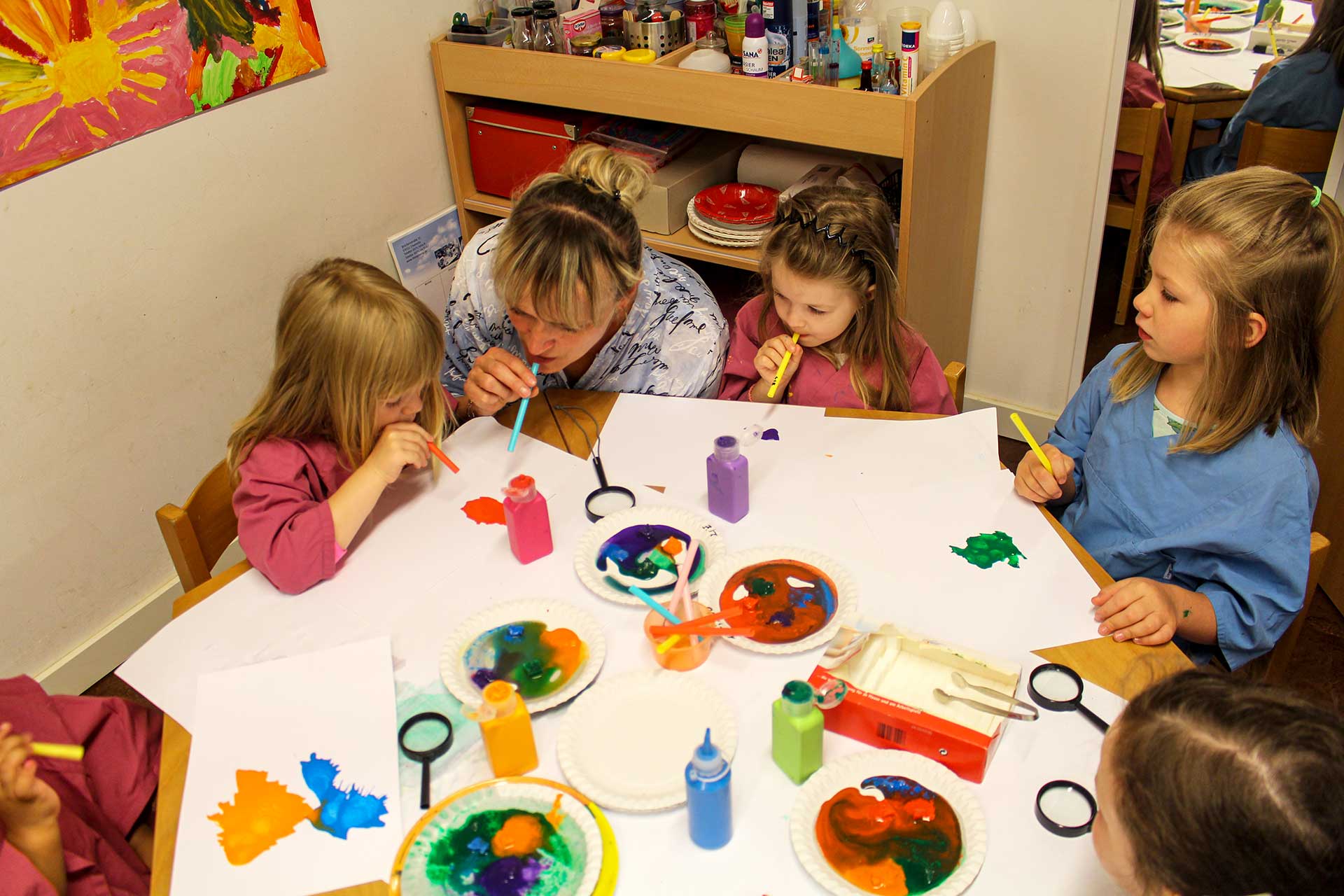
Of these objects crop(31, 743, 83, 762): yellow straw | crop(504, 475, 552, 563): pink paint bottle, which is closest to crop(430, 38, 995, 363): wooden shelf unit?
crop(504, 475, 552, 563): pink paint bottle

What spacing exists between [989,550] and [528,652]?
0.60 meters

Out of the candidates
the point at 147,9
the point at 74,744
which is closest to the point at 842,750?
the point at 74,744

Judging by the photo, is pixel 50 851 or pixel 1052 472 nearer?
pixel 50 851

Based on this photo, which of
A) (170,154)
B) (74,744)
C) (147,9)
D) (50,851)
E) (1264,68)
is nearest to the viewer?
(50,851)

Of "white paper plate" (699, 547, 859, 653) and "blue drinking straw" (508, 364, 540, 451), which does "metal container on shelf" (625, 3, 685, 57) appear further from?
"white paper plate" (699, 547, 859, 653)

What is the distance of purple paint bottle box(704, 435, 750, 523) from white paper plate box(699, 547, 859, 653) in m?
0.08

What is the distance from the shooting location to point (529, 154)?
2.55 metres

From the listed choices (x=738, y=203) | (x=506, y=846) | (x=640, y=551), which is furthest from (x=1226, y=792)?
(x=738, y=203)

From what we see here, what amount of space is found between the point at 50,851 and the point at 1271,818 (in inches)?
44.2

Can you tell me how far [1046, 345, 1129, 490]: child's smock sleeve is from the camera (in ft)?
4.99

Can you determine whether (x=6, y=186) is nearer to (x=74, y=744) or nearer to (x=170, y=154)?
(x=170, y=154)

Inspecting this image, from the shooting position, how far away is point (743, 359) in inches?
71.7

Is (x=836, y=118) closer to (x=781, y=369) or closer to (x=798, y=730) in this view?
(x=781, y=369)

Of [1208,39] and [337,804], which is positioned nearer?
[337,804]
